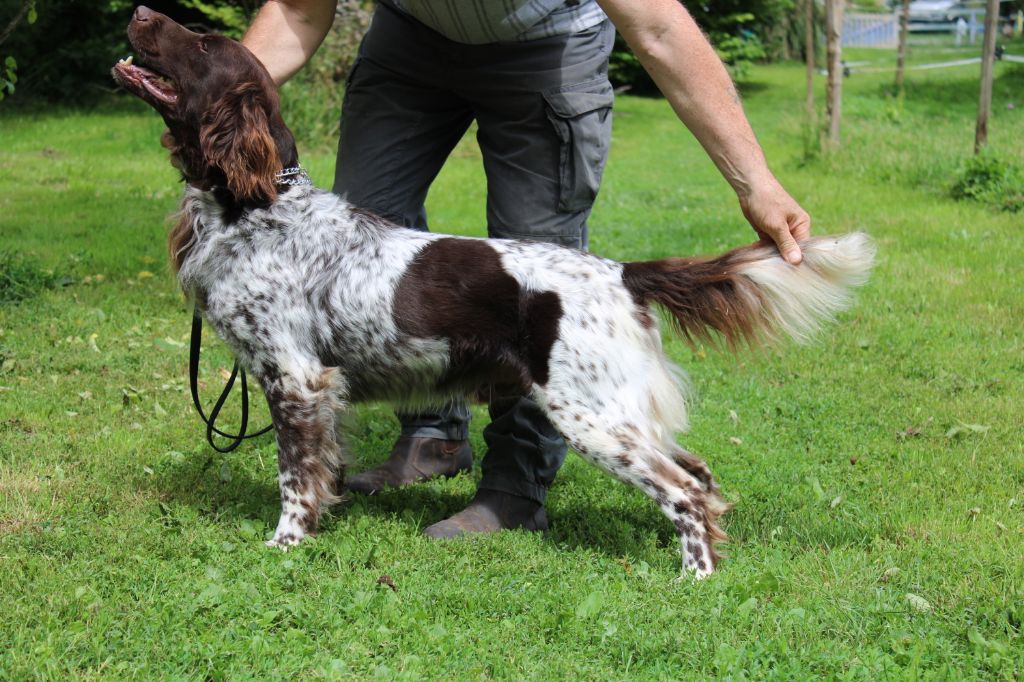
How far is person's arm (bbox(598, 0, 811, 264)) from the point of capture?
3.39m

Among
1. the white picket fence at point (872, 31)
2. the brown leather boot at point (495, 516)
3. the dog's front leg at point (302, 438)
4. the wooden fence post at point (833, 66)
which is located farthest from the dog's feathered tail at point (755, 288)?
the white picket fence at point (872, 31)

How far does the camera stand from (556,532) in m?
4.05

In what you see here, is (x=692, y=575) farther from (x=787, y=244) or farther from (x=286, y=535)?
(x=286, y=535)

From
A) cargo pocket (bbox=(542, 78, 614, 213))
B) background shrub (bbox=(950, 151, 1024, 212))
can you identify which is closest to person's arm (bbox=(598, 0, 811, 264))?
cargo pocket (bbox=(542, 78, 614, 213))

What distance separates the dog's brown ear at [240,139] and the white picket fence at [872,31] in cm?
3955

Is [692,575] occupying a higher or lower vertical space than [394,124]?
lower

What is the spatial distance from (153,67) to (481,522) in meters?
2.04

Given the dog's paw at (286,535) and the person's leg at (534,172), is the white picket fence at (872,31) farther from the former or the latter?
the dog's paw at (286,535)

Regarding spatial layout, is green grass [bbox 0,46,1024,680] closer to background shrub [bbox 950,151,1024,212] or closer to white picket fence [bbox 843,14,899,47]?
background shrub [bbox 950,151,1024,212]

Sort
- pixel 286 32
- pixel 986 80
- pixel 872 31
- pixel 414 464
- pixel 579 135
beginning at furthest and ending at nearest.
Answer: pixel 872 31
pixel 986 80
pixel 414 464
pixel 286 32
pixel 579 135

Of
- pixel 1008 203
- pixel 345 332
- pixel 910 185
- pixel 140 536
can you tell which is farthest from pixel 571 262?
pixel 910 185

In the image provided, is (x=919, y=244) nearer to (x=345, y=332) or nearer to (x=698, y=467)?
(x=698, y=467)

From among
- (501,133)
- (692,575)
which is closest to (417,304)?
(501,133)

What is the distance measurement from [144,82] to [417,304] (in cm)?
121
